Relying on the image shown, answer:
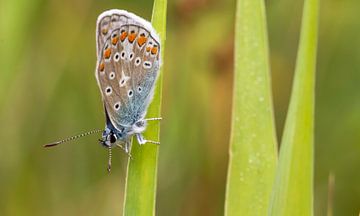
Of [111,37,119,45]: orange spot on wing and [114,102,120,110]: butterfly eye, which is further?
[114,102,120,110]: butterfly eye

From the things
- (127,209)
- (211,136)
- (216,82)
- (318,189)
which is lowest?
(127,209)

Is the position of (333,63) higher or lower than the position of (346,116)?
higher

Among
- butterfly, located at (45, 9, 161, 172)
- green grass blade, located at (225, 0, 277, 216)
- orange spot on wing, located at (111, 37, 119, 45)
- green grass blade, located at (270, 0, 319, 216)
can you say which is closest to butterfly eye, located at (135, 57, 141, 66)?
butterfly, located at (45, 9, 161, 172)

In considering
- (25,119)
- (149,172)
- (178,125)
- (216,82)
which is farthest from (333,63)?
(149,172)

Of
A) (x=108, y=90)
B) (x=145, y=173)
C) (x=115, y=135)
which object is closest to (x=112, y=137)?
(x=115, y=135)

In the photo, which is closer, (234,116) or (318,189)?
(234,116)

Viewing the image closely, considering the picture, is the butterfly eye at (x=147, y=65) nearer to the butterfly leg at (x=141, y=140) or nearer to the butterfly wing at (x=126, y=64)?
the butterfly wing at (x=126, y=64)

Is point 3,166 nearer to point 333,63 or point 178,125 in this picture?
point 178,125

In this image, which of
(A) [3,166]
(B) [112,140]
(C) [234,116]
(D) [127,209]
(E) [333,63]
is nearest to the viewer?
(D) [127,209]

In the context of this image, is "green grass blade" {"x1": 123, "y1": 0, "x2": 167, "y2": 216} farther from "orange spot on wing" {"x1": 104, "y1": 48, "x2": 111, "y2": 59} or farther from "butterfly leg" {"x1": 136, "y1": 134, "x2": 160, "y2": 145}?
"orange spot on wing" {"x1": 104, "y1": 48, "x2": 111, "y2": 59}
